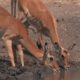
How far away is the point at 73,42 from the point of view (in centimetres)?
1399

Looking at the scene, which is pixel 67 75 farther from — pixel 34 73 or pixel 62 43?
pixel 62 43

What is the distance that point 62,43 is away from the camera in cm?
1394

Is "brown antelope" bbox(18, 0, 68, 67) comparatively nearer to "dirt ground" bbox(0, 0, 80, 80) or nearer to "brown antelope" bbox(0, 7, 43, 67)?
"dirt ground" bbox(0, 0, 80, 80)

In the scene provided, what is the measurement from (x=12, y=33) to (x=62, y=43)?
107 inches

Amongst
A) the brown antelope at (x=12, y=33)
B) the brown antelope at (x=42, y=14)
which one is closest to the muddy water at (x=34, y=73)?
the brown antelope at (x=12, y=33)

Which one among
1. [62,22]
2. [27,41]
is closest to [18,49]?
[27,41]

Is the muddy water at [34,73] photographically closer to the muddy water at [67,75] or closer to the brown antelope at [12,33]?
the muddy water at [67,75]

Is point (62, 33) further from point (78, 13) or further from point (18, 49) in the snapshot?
point (18, 49)

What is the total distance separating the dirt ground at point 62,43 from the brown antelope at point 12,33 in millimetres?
344

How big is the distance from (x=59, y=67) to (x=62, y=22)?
179 inches

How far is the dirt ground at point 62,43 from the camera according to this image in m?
11.0

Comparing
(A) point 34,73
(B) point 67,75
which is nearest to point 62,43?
(B) point 67,75

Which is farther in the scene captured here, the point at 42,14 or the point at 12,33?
the point at 42,14

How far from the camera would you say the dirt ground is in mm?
11031
